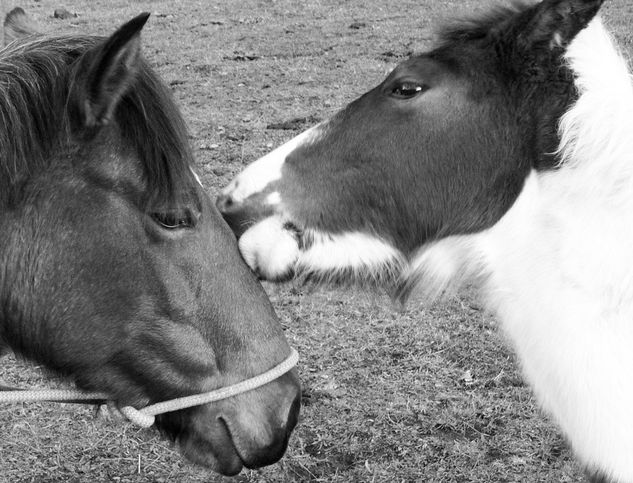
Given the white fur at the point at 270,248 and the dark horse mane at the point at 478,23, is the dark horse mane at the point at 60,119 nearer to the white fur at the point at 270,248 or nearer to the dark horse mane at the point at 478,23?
the white fur at the point at 270,248

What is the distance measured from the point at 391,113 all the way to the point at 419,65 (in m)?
0.17

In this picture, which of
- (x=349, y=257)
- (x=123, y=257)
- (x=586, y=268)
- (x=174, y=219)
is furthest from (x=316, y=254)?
(x=586, y=268)

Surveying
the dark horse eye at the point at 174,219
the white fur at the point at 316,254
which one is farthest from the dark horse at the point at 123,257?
the white fur at the point at 316,254

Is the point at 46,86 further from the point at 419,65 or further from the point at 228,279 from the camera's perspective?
the point at 419,65

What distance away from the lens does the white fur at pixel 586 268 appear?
221 centimetres

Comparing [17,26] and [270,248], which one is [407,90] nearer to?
[270,248]

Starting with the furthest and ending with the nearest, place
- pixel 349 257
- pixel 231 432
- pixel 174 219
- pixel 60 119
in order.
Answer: pixel 349 257, pixel 231 432, pixel 174 219, pixel 60 119

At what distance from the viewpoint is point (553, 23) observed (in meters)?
2.22

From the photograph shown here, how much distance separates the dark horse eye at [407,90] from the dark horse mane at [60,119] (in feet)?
2.31

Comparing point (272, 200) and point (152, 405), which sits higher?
point (272, 200)

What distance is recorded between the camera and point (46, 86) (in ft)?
6.59

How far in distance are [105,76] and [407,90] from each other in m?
0.99

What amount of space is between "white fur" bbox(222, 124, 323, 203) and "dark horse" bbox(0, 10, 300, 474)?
197 millimetres

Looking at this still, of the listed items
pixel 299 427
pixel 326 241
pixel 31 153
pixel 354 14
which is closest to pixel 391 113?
pixel 326 241
